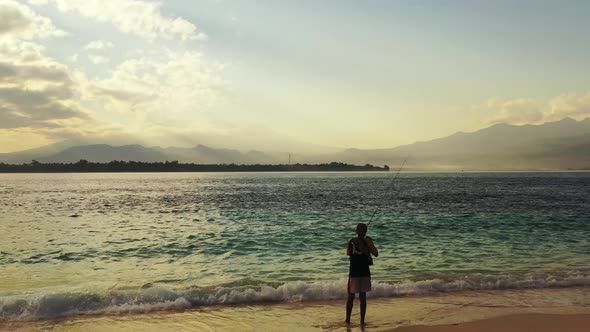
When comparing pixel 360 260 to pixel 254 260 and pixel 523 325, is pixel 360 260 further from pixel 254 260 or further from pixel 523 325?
pixel 254 260

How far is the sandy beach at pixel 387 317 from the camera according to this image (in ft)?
32.9

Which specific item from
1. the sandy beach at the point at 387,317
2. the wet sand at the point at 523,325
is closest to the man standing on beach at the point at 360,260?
the sandy beach at the point at 387,317

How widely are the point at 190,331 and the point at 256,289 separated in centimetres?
373

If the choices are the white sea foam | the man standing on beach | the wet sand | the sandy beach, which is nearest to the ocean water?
the white sea foam

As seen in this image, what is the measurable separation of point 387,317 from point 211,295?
17.0ft

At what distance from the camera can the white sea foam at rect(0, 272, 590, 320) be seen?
1195cm

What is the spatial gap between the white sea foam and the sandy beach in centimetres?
51

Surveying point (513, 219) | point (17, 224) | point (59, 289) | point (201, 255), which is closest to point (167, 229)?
point (201, 255)

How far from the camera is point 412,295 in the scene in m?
13.2

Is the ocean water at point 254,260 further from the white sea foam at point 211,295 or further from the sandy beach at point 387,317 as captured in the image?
the sandy beach at point 387,317

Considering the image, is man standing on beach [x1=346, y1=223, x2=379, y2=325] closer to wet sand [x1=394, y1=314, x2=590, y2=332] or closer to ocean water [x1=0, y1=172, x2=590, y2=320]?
wet sand [x1=394, y1=314, x2=590, y2=332]

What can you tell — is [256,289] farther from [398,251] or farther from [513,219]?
[513,219]

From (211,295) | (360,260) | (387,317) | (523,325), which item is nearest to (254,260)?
(211,295)

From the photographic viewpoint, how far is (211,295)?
1292cm
